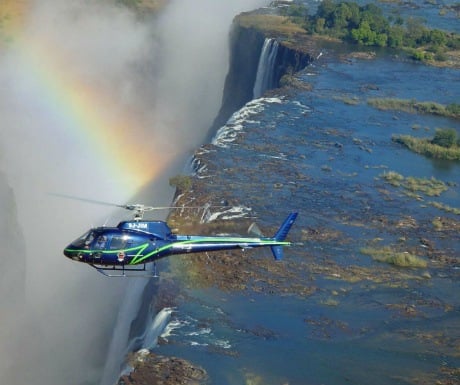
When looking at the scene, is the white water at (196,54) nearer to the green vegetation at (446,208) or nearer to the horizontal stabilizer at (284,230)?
the green vegetation at (446,208)

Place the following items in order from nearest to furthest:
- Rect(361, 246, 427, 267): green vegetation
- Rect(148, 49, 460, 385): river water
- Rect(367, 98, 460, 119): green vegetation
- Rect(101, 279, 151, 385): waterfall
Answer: Rect(148, 49, 460, 385): river water
Rect(101, 279, 151, 385): waterfall
Rect(361, 246, 427, 267): green vegetation
Rect(367, 98, 460, 119): green vegetation

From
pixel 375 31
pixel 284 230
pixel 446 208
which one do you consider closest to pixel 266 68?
pixel 375 31

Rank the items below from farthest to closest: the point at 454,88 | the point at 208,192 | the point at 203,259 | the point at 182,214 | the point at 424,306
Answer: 1. the point at 454,88
2. the point at 208,192
3. the point at 182,214
4. the point at 203,259
5. the point at 424,306

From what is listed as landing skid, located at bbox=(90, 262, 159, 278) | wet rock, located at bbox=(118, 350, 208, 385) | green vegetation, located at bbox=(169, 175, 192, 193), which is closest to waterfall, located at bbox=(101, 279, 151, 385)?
landing skid, located at bbox=(90, 262, 159, 278)

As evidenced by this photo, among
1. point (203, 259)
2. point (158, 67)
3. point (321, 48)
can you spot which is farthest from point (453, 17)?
point (203, 259)

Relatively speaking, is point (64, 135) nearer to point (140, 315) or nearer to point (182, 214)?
point (182, 214)

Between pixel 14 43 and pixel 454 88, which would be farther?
pixel 14 43

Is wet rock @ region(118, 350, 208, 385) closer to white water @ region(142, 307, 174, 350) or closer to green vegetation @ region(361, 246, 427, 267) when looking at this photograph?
white water @ region(142, 307, 174, 350)
